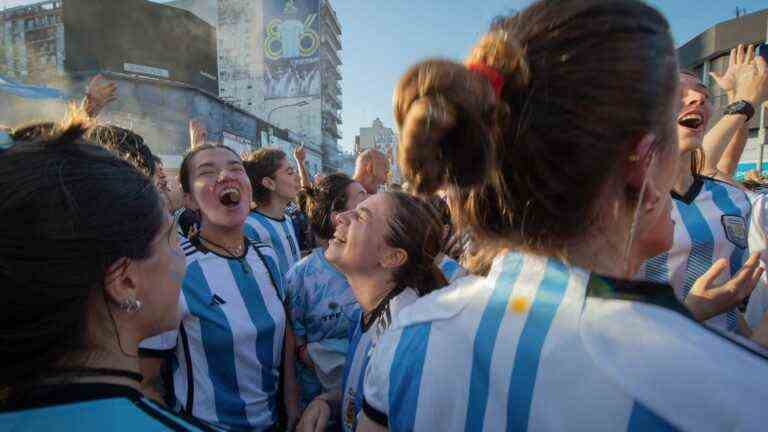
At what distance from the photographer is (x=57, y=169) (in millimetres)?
871

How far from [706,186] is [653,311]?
194 centimetres

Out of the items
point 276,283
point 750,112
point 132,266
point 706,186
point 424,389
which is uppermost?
point 750,112

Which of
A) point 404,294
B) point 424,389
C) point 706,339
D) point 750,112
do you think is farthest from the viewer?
point 750,112

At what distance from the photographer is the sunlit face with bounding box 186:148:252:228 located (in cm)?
226

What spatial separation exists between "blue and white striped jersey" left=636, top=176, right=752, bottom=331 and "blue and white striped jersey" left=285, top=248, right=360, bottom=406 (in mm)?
1498

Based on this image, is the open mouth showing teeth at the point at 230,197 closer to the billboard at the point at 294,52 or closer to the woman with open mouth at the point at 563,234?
the woman with open mouth at the point at 563,234

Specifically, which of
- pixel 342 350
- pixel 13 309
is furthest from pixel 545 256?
pixel 342 350

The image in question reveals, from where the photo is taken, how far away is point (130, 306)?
1014 mm

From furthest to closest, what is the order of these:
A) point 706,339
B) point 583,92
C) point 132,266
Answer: point 132,266
point 583,92
point 706,339

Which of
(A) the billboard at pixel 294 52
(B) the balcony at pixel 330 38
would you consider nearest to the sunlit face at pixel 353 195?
(A) the billboard at pixel 294 52

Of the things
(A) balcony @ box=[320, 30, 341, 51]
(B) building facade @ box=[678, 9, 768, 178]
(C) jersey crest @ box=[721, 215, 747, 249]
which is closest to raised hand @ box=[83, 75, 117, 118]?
(C) jersey crest @ box=[721, 215, 747, 249]

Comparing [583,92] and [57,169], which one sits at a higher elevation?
[583,92]

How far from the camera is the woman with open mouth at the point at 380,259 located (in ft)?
6.12

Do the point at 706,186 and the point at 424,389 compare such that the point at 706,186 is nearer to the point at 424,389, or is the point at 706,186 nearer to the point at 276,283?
the point at 424,389
